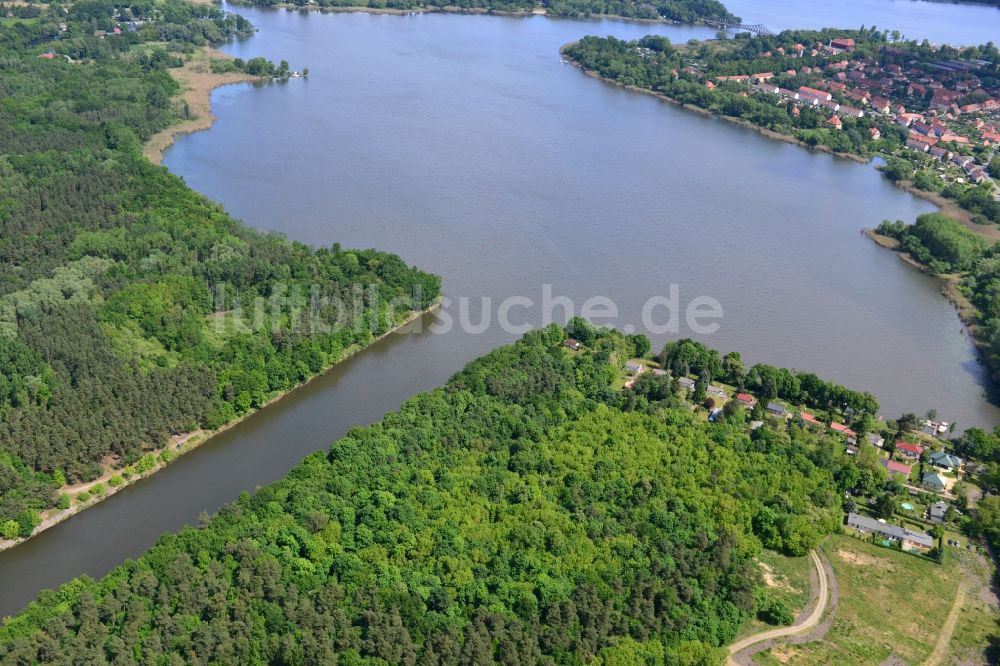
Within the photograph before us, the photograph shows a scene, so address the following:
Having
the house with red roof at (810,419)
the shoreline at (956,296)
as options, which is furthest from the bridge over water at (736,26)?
the house with red roof at (810,419)

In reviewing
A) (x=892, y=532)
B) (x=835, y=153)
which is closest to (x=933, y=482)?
(x=892, y=532)

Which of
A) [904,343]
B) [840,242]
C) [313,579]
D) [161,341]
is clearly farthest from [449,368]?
[840,242]

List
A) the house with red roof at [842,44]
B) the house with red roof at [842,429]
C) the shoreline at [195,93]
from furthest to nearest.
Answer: the house with red roof at [842,44], the shoreline at [195,93], the house with red roof at [842,429]

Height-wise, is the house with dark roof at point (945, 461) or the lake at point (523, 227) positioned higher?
the lake at point (523, 227)

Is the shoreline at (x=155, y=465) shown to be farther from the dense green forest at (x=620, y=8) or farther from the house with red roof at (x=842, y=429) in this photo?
the dense green forest at (x=620, y=8)

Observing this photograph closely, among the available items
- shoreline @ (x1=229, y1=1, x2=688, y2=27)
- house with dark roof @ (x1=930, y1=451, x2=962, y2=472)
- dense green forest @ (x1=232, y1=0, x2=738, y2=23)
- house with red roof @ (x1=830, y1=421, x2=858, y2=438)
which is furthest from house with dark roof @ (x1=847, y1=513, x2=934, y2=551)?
dense green forest @ (x1=232, y1=0, x2=738, y2=23)

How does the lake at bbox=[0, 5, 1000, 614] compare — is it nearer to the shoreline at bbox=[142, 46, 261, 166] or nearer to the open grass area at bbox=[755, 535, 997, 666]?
the shoreline at bbox=[142, 46, 261, 166]

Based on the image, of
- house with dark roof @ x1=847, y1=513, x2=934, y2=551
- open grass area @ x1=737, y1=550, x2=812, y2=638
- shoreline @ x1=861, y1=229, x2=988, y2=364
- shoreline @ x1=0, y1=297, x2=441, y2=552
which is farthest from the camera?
shoreline @ x1=861, y1=229, x2=988, y2=364
